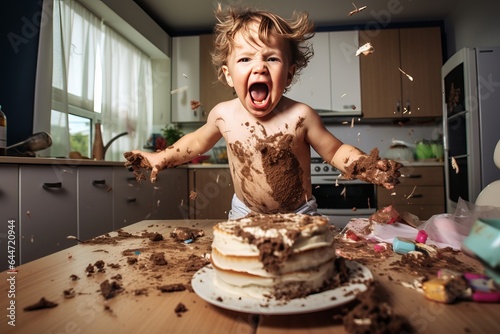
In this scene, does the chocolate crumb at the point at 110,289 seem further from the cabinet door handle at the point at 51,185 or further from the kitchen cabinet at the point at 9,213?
the cabinet door handle at the point at 51,185

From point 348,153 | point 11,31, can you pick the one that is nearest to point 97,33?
point 11,31

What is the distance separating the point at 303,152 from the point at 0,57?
6.48ft

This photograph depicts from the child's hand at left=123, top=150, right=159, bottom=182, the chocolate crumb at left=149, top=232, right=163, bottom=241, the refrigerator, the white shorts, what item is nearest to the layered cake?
the chocolate crumb at left=149, top=232, right=163, bottom=241

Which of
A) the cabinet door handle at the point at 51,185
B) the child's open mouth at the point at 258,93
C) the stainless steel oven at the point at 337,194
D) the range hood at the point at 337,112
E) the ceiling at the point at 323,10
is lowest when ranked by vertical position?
the stainless steel oven at the point at 337,194

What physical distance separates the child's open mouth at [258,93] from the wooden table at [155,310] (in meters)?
0.60

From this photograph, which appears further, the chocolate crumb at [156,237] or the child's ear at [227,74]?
the child's ear at [227,74]

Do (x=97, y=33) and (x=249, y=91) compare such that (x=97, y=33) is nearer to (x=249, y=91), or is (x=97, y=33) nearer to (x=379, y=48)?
(x=249, y=91)

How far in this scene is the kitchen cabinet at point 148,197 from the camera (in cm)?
254

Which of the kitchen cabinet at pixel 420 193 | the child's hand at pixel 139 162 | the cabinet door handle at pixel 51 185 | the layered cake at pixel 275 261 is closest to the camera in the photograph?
the layered cake at pixel 275 261

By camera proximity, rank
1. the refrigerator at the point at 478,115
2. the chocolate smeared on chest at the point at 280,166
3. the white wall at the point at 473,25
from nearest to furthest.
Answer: the chocolate smeared on chest at the point at 280,166, the refrigerator at the point at 478,115, the white wall at the point at 473,25

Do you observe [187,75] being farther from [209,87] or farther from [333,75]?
[333,75]

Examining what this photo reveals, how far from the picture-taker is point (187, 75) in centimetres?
441

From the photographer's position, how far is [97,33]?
322cm

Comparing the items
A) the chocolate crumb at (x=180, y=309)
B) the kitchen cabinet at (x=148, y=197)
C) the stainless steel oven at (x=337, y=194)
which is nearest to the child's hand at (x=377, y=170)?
the chocolate crumb at (x=180, y=309)
